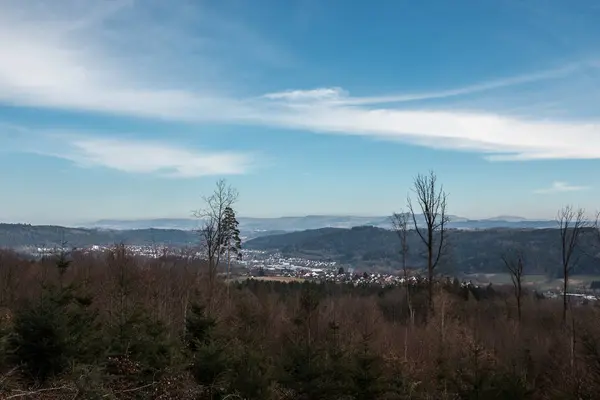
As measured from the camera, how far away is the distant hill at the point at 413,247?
66125 millimetres

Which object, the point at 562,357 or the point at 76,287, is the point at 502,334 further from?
the point at 76,287

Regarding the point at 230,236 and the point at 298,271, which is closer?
the point at 230,236

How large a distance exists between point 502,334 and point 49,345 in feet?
103

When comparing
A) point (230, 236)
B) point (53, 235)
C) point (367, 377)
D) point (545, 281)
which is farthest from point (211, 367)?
point (545, 281)

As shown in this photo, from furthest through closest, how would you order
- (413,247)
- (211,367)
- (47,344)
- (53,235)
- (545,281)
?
(413,247), (545,281), (53,235), (211,367), (47,344)

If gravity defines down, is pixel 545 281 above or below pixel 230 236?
below

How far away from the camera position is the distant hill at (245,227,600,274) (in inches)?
2603

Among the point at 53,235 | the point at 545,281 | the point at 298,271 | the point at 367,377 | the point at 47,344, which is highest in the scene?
the point at 53,235

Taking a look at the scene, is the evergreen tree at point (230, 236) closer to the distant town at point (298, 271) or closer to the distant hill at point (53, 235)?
the distant town at point (298, 271)

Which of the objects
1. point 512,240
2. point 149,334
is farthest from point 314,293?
point 512,240

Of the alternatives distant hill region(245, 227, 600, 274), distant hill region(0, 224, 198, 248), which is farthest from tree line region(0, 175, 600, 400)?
distant hill region(0, 224, 198, 248)

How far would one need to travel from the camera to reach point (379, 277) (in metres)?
83.7

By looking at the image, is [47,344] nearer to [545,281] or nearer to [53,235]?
[53,235]

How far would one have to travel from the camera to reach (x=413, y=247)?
7231 centimetres
